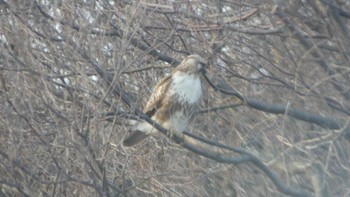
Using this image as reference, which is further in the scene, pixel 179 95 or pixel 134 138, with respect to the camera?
pixel 179 95

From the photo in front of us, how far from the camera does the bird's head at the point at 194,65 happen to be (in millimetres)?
8031

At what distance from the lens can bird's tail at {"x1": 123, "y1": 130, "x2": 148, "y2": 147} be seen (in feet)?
25.0

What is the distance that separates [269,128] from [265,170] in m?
1.19

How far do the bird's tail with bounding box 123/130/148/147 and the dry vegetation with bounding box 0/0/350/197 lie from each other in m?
0.09

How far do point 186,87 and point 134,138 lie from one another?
74cm

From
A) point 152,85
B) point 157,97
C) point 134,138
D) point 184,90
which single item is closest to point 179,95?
point 184,90

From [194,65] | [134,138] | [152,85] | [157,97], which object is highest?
[194,65]

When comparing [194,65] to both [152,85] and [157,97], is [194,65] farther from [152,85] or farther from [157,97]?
[152,85]

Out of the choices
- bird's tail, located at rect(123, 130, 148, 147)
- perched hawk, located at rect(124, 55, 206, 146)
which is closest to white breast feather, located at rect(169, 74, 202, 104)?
perched hawk, located at rect(124, 55, 206, 146)

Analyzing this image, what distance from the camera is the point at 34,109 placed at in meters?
7.27

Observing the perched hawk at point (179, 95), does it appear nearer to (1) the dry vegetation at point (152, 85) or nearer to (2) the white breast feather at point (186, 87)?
(2) the white breast feather at point (186, 87)

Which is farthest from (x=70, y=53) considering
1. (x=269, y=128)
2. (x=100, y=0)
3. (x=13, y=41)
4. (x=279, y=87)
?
(x=279, y=87)

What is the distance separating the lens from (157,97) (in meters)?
8.04

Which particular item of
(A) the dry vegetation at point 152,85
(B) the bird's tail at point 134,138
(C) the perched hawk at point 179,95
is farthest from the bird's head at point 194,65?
(B) the bird's tail at point 134,138
